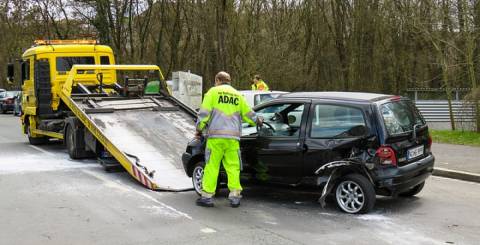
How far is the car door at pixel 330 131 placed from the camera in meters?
7.14

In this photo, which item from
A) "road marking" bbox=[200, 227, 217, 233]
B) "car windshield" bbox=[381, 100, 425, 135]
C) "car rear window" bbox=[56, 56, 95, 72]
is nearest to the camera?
"road marking" bbox=[200, 227, 217, 233]

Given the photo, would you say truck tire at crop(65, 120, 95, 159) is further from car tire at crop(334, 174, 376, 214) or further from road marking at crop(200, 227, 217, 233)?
car tire at crop(334, 174, 376, 214)

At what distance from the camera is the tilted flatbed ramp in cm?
907

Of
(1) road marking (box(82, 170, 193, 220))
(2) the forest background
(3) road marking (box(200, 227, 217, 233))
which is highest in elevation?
(2) the forest background

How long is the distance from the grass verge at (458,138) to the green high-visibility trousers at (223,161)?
8.56m

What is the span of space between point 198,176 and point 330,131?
213cm

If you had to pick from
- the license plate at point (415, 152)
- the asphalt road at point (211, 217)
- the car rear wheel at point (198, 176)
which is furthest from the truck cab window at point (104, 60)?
the license plate at point (415, 152)

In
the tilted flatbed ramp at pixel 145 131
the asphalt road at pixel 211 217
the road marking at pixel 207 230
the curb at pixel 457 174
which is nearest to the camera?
the asphalt road at pixel 211 217

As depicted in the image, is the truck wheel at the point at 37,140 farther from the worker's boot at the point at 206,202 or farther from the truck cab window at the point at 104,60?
the worker's boot at the point at 206,202

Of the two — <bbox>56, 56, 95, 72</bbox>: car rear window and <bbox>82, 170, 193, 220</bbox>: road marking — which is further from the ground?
<bbox>56, 56, 95, 72</bbox>: car rear window

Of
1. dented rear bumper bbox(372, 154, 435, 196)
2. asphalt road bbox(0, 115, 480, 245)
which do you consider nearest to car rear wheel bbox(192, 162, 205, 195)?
asphalt road bbox(0, 115, 480, 245)

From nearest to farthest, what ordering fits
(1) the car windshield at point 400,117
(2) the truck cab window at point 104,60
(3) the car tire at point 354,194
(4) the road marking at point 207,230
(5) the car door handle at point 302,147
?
(4) the road marking at point 207,230 → (3) the car tire at point 354,194 → (1) the car windshield at point 400,117 → (5) the car door handle at point 302,147 → (2) the truck cab window at point 104,60

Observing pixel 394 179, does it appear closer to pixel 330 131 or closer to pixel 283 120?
pixel 330 131

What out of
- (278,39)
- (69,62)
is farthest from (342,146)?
(278,39)
